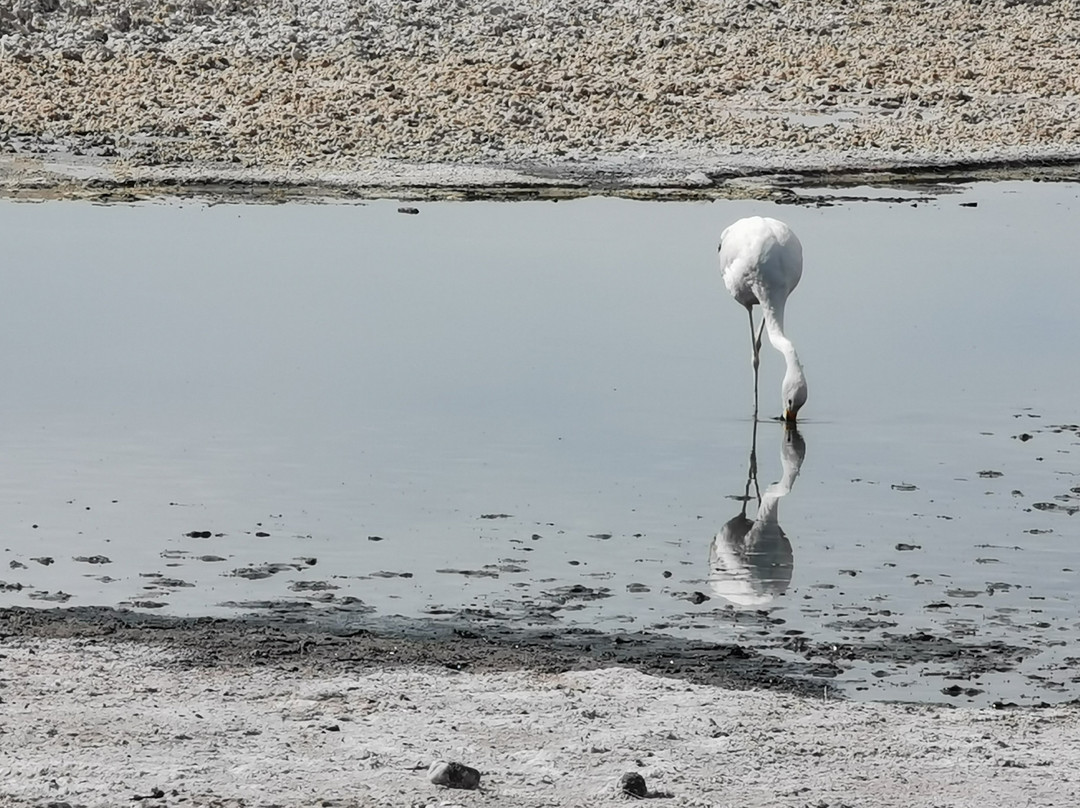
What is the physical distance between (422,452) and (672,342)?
3.42 meters

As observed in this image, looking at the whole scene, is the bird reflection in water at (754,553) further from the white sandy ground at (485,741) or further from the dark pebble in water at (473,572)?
the white sandy ground at (485,741)

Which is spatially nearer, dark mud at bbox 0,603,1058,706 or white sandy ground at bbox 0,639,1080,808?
white sandy ground at bbox 0,639,1080,808

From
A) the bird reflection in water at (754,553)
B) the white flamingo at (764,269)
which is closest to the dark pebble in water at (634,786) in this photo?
the bird reflection in water at (754,553)

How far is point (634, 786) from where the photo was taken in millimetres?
5934

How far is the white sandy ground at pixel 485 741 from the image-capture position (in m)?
5.96

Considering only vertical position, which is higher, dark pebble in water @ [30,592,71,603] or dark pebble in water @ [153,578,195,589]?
dark pebble in water @ [153,578,195,589]

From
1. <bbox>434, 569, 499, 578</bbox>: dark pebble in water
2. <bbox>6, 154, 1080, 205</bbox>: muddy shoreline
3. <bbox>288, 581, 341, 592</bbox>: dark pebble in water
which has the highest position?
<bbox>6, 154, 1080, 205</bbox>: muddy shoreline

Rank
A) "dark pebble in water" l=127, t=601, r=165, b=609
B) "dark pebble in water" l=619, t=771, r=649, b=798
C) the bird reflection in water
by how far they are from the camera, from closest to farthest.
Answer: "dark pebble in water" l=619, t=771, r=649, b=798
"dark pebble in water" l=127, t=601, r=165, b=609
the bird reflection in water

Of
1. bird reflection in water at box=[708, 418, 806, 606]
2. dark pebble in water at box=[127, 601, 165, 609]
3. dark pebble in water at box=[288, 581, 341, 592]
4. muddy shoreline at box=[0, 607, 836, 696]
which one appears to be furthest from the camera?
bird reflection in water at box=[708, 418, 806, 606]

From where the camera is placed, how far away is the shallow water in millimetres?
8250

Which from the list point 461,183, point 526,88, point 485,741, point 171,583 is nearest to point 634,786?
point 485,741

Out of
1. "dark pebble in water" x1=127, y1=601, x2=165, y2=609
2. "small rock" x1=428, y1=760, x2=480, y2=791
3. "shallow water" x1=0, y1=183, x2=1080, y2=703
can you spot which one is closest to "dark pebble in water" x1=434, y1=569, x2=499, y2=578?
"shallow water" x1=0, y1=183, x2=1080, y2=703

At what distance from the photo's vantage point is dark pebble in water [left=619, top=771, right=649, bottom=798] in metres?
5.93

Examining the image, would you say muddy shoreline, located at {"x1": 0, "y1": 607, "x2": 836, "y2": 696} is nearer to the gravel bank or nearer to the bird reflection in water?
the bird reflection in water
